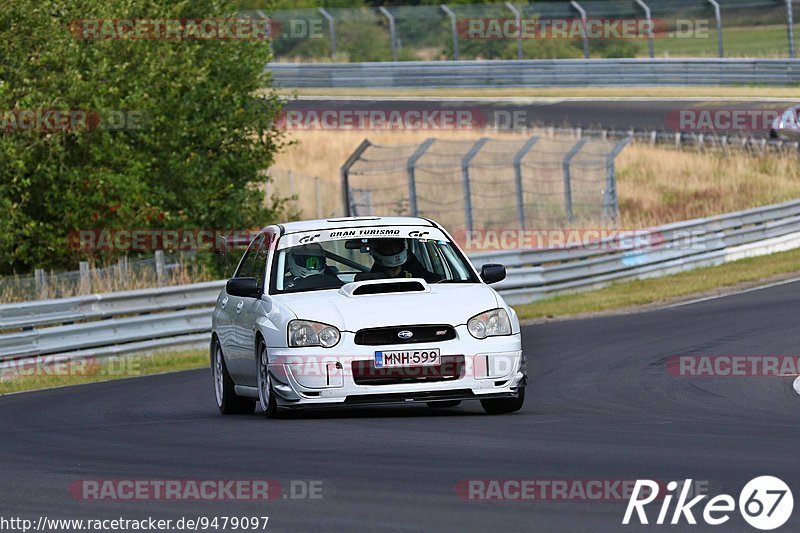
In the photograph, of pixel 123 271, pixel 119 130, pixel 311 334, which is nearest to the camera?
pixel 311 334

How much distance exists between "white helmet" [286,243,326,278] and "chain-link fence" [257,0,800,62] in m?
33.1

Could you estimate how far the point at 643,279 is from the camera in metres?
26.1

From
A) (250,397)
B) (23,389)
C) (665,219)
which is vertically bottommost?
(665,219)

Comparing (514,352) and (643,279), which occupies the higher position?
(514,352)

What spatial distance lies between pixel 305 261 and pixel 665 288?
539 inches

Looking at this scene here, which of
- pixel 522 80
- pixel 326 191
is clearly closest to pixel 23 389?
pixel 326 191

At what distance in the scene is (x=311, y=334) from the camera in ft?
34.4

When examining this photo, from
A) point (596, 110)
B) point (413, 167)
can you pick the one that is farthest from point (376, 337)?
point (596, 110)

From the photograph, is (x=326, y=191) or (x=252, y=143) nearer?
(x=252, y=143)

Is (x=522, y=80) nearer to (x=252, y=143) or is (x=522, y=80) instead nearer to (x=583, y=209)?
(x=583, y=209)

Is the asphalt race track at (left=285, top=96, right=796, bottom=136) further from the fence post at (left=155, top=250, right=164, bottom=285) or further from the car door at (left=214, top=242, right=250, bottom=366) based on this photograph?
the car door at (left=214, top=242, right=250, bottom=366)

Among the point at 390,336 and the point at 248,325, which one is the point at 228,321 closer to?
the point at 248,325

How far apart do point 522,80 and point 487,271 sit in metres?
38.2

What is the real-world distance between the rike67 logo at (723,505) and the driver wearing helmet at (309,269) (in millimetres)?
4583
